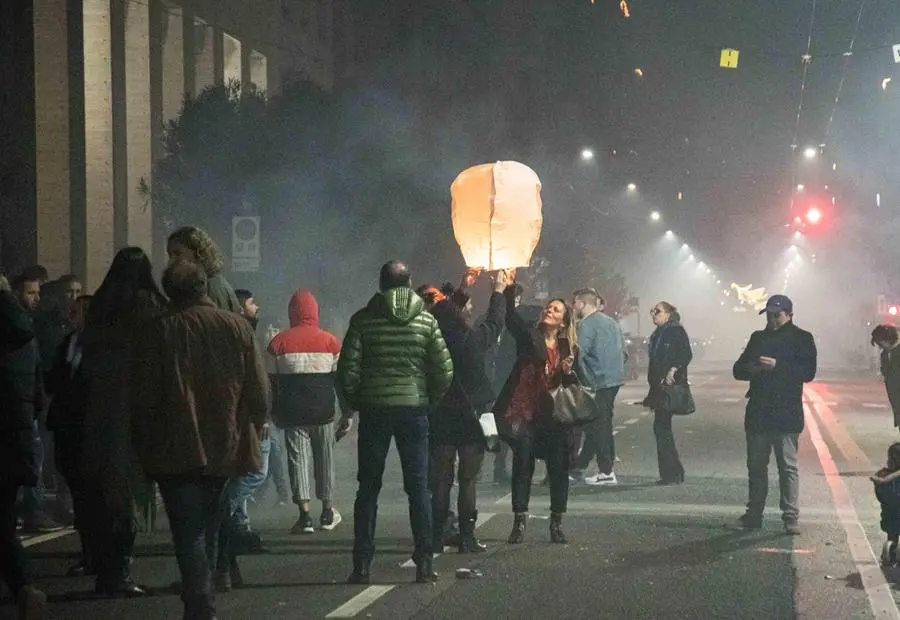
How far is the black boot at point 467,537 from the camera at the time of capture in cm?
995

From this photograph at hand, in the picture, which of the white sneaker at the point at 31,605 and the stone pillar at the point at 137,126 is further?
the stone pillar at the point at 137,126

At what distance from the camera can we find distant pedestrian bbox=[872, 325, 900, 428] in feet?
46.9

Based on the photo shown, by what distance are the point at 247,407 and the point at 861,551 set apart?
16.5 feet

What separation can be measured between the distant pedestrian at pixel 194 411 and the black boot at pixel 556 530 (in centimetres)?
399

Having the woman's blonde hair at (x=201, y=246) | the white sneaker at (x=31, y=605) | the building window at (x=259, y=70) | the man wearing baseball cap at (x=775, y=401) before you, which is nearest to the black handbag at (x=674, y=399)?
the man wearing baseball cap at (x=775, y=401)

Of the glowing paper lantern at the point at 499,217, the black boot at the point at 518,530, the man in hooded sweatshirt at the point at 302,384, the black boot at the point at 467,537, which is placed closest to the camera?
the black boot at the point at 467,537

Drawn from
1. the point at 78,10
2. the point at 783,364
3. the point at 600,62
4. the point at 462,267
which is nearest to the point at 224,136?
the point at 78,10

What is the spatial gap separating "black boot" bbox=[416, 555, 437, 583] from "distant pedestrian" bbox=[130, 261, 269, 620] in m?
2.17

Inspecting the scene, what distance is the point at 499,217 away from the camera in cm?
1274

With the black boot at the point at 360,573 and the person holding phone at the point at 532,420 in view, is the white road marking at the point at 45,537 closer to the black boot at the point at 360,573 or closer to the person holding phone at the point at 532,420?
the black boot at the point at 360,573

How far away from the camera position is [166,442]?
258 inches

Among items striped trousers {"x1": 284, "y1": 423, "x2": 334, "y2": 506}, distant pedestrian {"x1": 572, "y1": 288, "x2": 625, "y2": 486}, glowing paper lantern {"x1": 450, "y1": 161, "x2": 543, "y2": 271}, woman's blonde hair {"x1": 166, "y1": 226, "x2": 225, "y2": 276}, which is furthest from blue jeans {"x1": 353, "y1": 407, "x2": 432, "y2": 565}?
distant pedestrian {"x1": 572, "y1": 288, "x2": 625, "y2": 486}

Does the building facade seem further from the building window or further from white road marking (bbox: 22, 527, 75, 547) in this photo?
white road marking (bbox: 22, 527, 75, 547)

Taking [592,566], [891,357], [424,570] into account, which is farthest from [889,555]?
[891,357]
